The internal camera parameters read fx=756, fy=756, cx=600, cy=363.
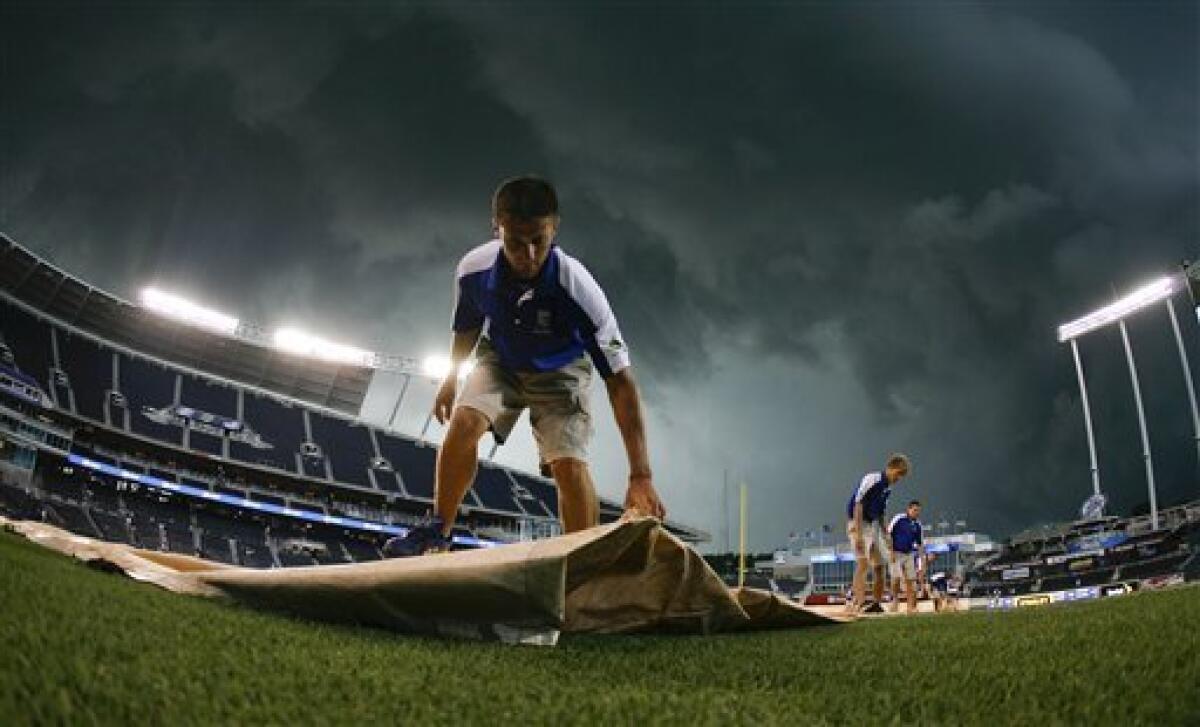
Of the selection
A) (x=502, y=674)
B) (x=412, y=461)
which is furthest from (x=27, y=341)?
(x=502, y=674)

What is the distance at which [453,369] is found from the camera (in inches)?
154

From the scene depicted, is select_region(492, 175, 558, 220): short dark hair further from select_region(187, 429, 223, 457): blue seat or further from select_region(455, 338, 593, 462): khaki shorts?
select_region(187, 429, 223, 457): blue seat

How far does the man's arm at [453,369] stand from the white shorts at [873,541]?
567 centimetres

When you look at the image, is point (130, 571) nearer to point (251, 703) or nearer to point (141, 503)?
point (251, 703)

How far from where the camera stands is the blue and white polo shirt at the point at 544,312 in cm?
340

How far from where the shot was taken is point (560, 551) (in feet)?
6.86

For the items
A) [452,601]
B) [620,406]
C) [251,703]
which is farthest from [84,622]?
[620,406]

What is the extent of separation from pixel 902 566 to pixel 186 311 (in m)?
33.7

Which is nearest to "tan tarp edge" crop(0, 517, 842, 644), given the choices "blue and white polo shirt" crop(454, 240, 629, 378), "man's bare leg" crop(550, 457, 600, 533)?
"man's bare leg" crop(550, 457, 600, 533)

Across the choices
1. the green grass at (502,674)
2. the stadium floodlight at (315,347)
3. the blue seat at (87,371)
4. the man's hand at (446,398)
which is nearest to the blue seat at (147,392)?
the blue seat at (87,371)

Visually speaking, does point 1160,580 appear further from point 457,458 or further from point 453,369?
point 457,458

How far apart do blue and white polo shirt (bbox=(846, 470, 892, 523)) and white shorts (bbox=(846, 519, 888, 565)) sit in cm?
11

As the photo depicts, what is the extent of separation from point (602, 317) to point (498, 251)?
1.91 feet

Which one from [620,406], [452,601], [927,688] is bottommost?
[927,688]
